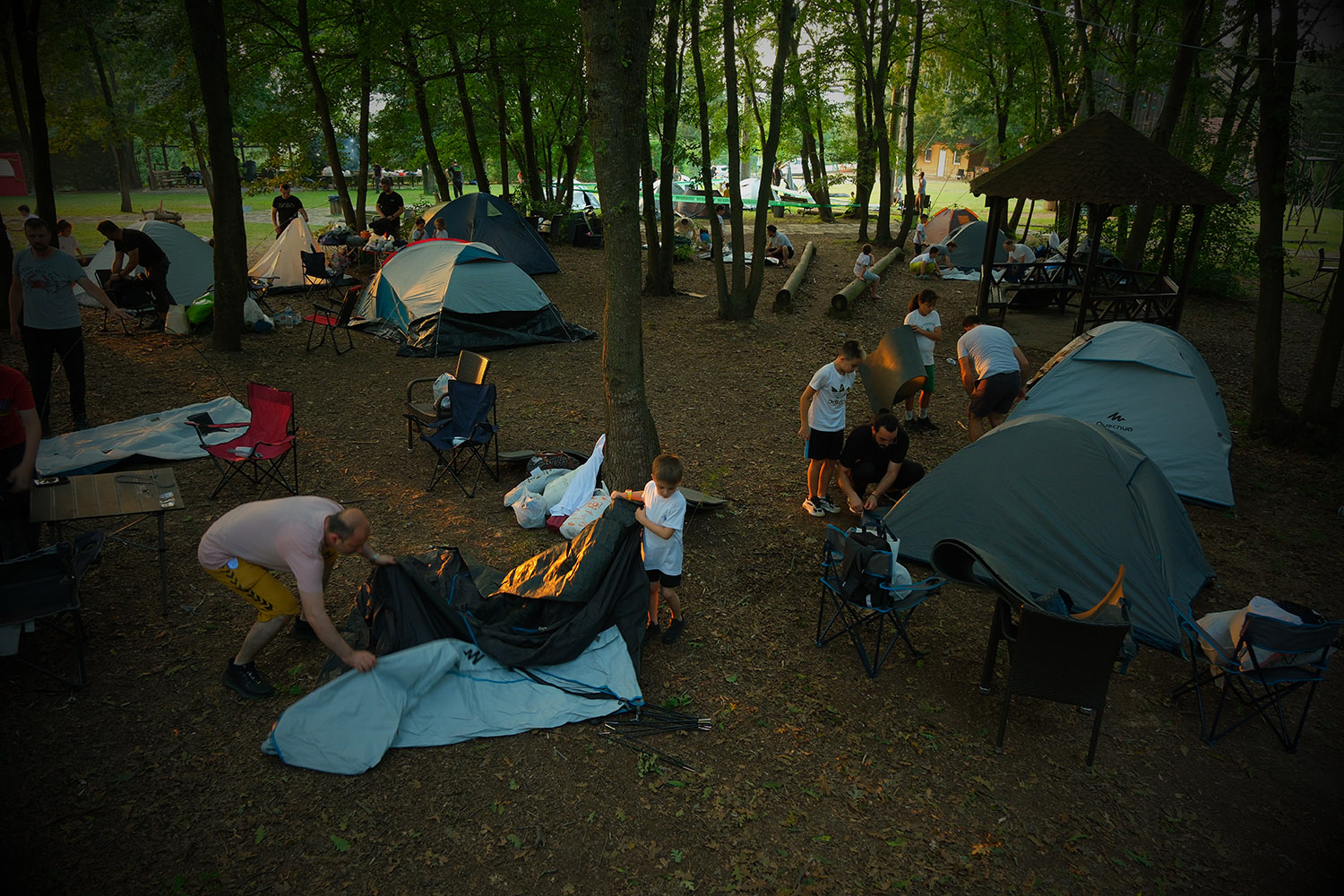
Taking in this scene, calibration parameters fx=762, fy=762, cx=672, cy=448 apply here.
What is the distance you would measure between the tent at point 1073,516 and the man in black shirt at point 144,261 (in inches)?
454

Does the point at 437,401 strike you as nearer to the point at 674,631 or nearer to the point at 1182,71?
the point at 674,631

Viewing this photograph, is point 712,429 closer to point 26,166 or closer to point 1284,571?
point 1284,571

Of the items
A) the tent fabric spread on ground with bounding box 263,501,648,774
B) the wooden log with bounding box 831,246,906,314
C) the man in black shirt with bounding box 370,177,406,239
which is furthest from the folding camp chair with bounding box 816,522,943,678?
the man in black shirt with bounding box 370,177,406,239

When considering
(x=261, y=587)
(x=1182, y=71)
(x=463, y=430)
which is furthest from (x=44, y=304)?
(x=1182, y=71)

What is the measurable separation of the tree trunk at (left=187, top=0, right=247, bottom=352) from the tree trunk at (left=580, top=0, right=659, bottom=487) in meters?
5.86

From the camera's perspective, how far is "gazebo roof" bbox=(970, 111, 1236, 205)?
11203 millimetres

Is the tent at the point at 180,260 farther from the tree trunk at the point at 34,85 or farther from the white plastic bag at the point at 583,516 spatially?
the white plastic bag at the point at 583,516

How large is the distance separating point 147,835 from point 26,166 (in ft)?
149

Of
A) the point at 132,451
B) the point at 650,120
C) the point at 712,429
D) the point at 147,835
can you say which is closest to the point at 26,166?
the point at 650,120

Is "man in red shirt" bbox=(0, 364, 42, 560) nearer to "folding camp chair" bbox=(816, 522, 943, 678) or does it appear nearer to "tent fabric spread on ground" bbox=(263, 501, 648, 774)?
"tent fabric spread on ground" bbox=(263, 501, 648, 774)

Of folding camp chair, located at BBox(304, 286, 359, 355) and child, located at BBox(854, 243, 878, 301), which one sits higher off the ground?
child, located at BBox(854, 243, 878, 301)

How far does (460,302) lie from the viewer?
11102mm

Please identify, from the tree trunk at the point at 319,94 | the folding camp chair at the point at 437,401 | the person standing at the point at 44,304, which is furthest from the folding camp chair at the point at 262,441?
the tree trunk at the point at 319,94

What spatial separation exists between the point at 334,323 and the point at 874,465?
8.10 meters
